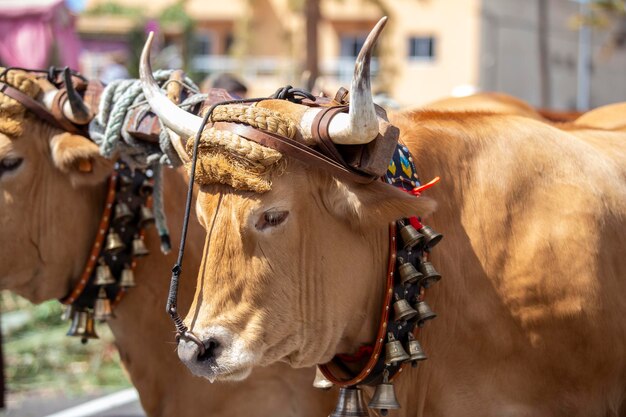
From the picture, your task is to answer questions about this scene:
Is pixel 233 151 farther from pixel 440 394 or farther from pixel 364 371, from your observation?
pixel 440 394

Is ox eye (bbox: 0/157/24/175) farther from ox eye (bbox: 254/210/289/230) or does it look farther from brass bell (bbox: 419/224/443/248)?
brass bell (bbox: 419/224/443/248)

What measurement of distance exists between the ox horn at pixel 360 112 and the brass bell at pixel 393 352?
2.32ft

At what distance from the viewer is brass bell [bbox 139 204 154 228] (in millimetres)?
3974

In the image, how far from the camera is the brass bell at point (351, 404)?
3191 mm

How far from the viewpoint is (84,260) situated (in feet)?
13.1

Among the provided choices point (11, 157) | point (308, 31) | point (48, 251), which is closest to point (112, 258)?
point (48, 251)

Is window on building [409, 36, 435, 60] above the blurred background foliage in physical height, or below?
above

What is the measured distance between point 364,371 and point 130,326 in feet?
4.89

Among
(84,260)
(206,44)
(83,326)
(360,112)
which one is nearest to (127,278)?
(84,260)

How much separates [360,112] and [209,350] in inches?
33.6

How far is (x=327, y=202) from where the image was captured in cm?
287

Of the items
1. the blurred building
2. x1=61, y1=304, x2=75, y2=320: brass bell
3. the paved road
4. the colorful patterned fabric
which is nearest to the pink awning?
the paved road

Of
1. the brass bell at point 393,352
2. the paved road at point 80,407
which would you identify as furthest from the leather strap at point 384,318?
the paved road at point 80,407

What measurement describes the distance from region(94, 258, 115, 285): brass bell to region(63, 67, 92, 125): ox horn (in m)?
0.62
